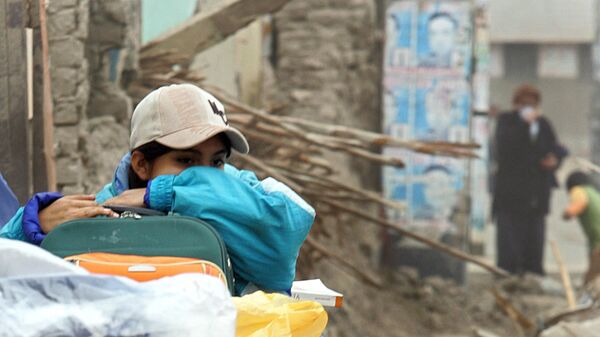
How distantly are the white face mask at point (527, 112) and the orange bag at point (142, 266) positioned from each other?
10.7 meters

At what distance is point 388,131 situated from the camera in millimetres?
11539

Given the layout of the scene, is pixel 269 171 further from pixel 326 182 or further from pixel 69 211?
pixel 69 211

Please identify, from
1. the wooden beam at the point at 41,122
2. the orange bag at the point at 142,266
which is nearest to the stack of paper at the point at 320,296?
the orange bag at the point at 142,266

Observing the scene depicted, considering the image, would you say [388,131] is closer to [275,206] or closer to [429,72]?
[429,72]

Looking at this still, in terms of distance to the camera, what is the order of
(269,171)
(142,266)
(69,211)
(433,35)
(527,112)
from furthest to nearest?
1. (527,112)
2. (433,35)
3. (269,171)
4. (69,211)
5. (142,266)

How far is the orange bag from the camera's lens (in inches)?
97.2

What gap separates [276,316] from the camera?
2.57 metres

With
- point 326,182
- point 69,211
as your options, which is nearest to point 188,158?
point 69,211

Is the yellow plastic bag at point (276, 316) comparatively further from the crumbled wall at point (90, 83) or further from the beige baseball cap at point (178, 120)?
the crumbled wall at point (90, 83)

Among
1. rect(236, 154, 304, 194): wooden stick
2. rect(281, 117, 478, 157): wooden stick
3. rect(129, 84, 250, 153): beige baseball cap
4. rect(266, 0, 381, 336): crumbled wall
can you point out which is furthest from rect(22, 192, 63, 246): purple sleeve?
rect(266, 0, 381, 336): crumbled wall

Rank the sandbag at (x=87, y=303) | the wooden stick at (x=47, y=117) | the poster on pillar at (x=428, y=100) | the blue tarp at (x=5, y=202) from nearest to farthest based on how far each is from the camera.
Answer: the sandbag at (x=87, y=303) → the blue tarp at (x=5, y=202) → the wooden stick at (x=47, y=117) → the poster on pillar at (x=428, y=100)

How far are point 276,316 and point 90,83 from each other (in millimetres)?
3726

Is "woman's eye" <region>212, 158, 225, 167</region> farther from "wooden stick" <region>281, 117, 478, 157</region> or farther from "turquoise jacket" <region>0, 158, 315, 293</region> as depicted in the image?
"wooden stick" <region>281, 117, 478, 157</region>

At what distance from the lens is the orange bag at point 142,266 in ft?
8.10
